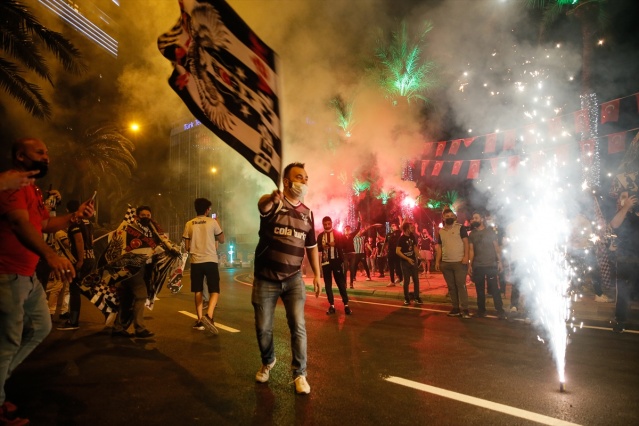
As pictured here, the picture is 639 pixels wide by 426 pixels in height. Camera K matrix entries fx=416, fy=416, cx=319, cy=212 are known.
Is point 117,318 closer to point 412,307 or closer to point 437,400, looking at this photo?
point 437,400

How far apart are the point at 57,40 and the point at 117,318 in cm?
670

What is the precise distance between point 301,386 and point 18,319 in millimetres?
2010

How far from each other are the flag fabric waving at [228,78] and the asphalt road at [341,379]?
5.60 ft

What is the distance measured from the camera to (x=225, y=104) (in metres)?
2.93

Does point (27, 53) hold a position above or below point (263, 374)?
above

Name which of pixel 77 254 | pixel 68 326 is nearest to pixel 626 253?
pixel 77 254

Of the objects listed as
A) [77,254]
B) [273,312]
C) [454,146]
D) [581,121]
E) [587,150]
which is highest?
[454,146]

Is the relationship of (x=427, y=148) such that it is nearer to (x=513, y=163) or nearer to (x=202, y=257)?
(x=513, y=163)

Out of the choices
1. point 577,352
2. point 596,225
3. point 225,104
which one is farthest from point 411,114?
point 225,104

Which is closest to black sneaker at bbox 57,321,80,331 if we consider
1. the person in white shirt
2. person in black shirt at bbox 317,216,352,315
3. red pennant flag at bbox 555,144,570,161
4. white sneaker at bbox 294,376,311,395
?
the person in white shirt

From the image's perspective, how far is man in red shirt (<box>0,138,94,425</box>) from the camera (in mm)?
2641

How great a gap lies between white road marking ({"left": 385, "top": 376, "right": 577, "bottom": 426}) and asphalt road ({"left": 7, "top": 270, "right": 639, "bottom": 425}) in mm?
13

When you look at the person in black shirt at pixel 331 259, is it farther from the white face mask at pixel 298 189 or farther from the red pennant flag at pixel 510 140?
the red pennant flag at pixel 510 140

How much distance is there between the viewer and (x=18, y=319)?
2.70 metres
